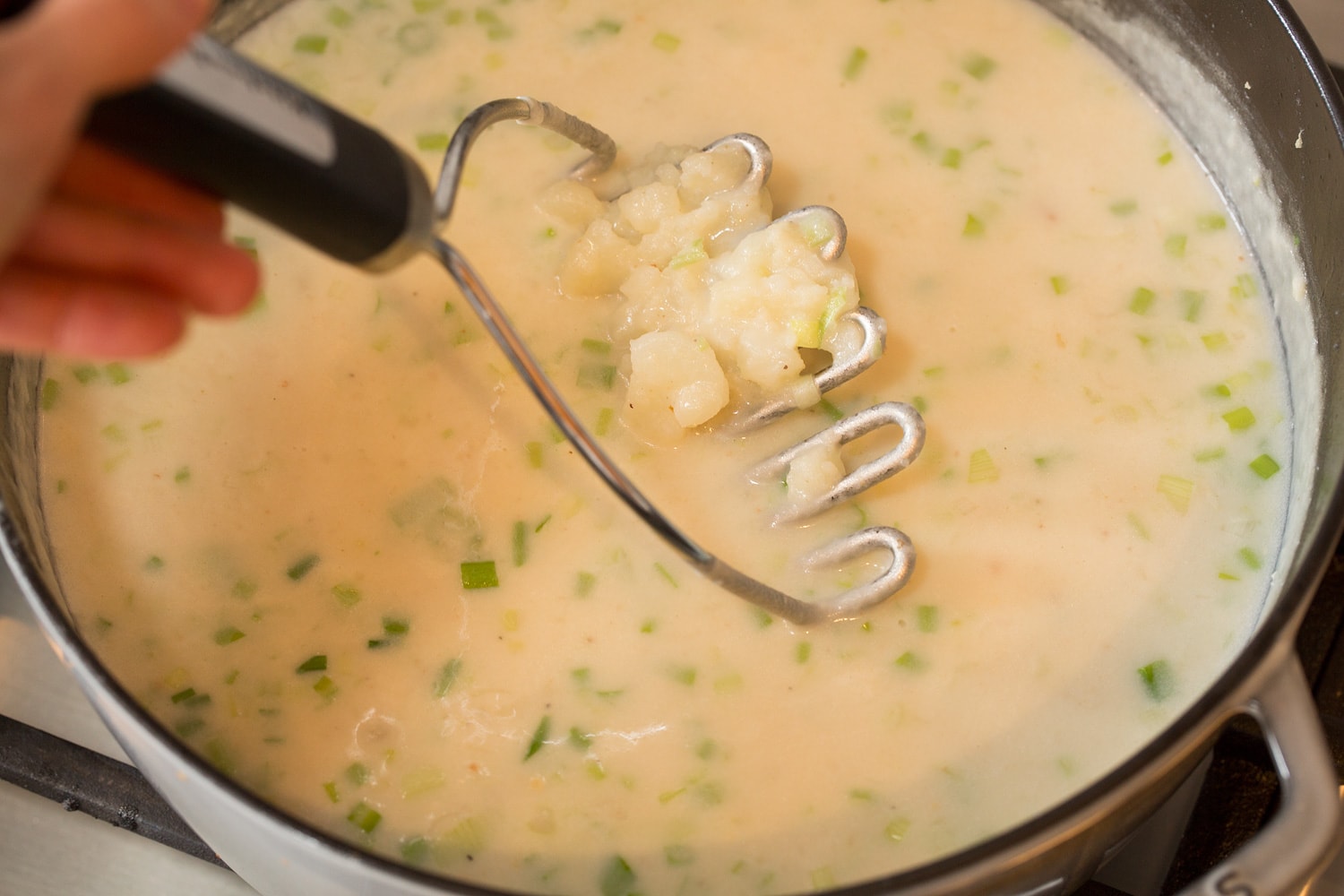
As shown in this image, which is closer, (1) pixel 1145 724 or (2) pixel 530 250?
(1) pixel 1145 724

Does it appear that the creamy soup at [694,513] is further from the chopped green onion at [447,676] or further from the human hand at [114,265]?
the human hand at [114,265]

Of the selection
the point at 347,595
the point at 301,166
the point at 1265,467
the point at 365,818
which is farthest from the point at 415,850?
the point at 1265,467

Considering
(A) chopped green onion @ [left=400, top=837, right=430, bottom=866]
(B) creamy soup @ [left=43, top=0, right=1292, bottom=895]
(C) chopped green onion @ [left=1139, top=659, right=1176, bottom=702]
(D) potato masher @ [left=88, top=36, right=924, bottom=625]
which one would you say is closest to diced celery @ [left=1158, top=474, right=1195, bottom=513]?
(B) creamy soup @ [left=43, top=0, right=1292, bottom=895]

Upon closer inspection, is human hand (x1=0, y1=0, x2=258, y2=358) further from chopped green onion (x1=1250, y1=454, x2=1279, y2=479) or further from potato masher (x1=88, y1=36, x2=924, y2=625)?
chopped green onion (x1=1250, y1=454, x2=1279, y2=479)

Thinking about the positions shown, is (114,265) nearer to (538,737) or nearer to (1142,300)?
(538,737)

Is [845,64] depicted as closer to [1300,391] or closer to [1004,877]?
[1300,391]

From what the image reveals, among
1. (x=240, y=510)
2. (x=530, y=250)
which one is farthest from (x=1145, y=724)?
(x=240, y=510)

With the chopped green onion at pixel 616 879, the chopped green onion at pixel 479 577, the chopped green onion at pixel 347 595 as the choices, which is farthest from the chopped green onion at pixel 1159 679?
the chopped green onion at pixel 347 595
